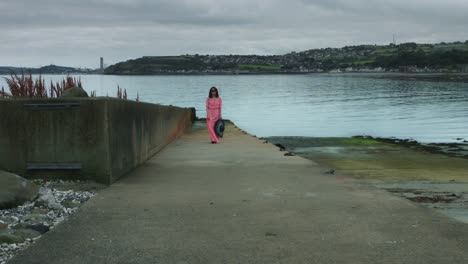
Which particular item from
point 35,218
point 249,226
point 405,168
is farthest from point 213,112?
point 249,226

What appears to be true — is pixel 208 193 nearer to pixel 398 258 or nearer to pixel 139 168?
pixel 139 168

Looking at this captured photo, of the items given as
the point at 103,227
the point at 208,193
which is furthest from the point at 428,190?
the point at 103,227

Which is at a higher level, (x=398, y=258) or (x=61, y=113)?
(x=61, y=113)

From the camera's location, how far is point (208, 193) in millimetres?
7250

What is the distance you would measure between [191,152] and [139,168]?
3440 millimetres

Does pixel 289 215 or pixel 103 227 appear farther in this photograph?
pixel 289 215

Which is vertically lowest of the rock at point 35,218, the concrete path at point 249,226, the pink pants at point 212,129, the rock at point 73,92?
the pink pants at point 212,129

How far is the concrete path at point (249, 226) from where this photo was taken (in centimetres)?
456

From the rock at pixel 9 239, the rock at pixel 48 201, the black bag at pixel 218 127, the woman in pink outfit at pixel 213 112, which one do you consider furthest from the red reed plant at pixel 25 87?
the rock at pixel 9 239

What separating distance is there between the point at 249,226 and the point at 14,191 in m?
2.73

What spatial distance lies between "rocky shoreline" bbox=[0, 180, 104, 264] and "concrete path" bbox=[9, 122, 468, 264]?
0.16 metres

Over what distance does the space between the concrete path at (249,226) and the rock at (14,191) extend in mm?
734

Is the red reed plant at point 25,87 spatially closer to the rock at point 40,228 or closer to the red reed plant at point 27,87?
the red reed plant at point 27,87

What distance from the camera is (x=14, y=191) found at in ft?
20.8
